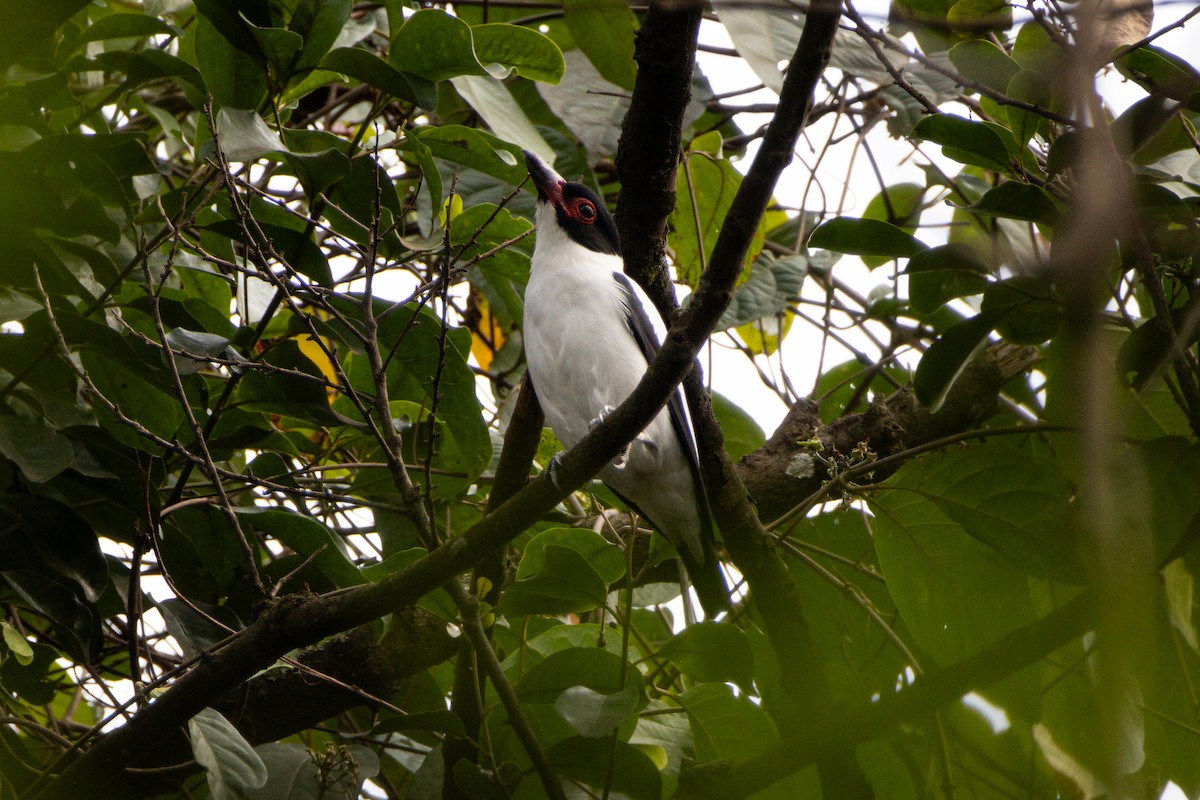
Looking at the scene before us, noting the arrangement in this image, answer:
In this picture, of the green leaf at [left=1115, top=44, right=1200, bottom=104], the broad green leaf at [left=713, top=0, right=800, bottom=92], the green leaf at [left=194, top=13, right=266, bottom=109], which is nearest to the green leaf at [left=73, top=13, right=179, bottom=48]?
the green leaf at [left=194, top=13, right=266, bottom=109]

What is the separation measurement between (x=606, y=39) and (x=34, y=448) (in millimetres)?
1673

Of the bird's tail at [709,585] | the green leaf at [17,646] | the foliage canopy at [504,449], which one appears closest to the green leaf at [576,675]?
the foliage canopy at [504,449]

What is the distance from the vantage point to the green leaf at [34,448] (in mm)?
2248

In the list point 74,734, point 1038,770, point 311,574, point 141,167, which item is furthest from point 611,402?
point 1038,770

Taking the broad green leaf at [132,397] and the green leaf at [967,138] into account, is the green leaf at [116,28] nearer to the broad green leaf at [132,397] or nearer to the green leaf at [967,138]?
the broad green leaf at [132,397]

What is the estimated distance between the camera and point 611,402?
10.1 feet

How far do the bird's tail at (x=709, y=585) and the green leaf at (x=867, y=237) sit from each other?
0.92m

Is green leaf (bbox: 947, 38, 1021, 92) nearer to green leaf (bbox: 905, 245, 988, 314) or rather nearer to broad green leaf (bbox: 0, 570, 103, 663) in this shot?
green leaf (bbox: 905, 245, 988, 314)

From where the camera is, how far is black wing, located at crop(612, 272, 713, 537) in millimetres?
2952

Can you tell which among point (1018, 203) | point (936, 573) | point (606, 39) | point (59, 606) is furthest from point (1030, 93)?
point (59, 606)

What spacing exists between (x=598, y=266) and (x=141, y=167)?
1.38 meters

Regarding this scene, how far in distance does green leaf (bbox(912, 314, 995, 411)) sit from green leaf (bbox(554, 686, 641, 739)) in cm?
83

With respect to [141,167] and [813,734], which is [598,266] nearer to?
[141,167]

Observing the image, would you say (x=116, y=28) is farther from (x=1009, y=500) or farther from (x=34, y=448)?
(x=1009, y=500)
